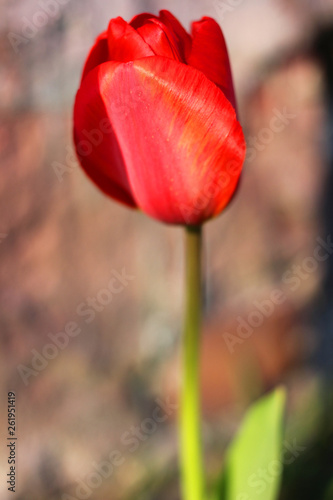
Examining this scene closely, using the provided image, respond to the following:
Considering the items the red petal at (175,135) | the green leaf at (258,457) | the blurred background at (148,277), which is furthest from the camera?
the blurred background at (148,277)

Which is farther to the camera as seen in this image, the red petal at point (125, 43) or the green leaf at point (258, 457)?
the green leaf at point (258, 457)

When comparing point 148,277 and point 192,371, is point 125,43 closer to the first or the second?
point 192,371

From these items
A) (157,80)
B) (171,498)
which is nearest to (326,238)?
(171,498)

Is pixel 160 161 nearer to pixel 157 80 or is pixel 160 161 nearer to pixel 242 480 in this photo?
pixel 157 80

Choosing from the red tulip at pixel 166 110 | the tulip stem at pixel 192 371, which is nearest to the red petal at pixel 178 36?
the red tulip at pixel 166 110

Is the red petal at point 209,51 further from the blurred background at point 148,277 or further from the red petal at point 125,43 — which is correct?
the blurred background at point 148,277

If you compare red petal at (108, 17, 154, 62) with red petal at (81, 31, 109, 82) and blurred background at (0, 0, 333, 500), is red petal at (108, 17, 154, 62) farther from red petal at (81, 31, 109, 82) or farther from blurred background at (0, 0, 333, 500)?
blurred background at (0, 0, 333, 500)

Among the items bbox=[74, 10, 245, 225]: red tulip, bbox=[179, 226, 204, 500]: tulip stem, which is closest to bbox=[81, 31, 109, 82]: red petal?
bbox=[74, 10, 245, 225]: red tulip
